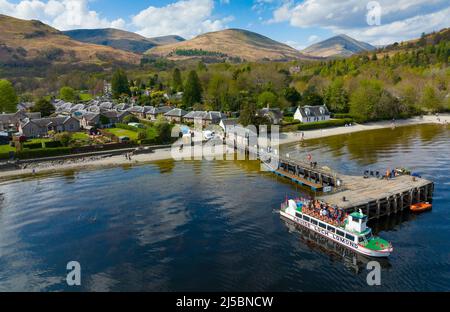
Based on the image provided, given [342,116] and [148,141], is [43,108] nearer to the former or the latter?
[148,141]

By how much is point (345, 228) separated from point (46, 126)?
85.2 m

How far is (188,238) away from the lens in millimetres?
40750

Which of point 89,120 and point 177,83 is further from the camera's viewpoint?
point 177,83

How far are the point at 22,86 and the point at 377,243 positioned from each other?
203m

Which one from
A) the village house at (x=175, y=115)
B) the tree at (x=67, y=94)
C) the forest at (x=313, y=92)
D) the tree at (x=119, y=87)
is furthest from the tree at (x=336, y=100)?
the tree at (x=67, y=94)

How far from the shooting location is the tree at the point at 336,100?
5030 inches

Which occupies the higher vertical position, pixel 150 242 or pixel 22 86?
pixel 22 86

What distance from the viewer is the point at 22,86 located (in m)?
191

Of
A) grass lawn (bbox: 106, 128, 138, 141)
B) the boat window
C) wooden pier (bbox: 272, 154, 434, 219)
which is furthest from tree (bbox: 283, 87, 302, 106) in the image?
the boat window

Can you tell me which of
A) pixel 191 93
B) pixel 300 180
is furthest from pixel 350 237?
pixel 191 93
